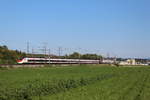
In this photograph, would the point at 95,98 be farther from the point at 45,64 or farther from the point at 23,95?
the point at 45,64

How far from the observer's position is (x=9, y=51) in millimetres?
113188

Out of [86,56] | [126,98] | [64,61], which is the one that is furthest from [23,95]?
[86,56]

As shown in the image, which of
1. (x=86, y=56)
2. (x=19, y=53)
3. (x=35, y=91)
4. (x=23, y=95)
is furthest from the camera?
(x=86, y=56)

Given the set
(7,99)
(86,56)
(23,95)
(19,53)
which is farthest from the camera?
(86,56)

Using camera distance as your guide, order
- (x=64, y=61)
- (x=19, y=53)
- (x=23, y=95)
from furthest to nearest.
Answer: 1. (x=19, y=53)
2. (x=64, y=61)
3. (x=23, y=95)

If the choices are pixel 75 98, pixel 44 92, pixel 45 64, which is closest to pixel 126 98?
pixel 75 98

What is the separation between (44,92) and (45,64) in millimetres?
73732

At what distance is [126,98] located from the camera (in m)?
19.3

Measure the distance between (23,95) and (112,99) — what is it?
18.2 feet

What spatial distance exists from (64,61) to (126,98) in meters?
90.6

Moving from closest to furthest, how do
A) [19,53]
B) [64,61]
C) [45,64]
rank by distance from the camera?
[45,64] → [64,61] → [19,53]

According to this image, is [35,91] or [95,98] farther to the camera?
[35,91]

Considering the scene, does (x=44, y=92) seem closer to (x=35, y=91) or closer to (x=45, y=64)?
(x=35, y=91)

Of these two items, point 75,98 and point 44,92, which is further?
point 44,92
